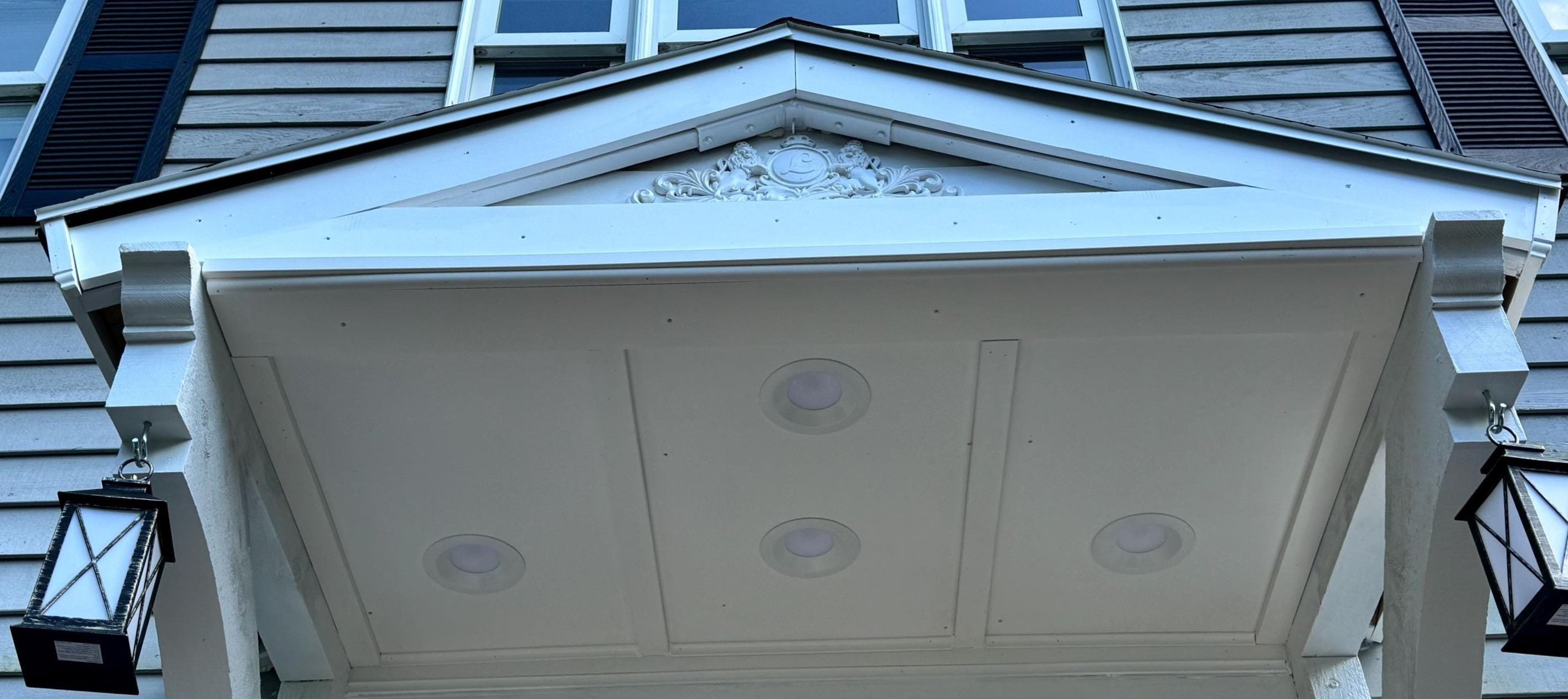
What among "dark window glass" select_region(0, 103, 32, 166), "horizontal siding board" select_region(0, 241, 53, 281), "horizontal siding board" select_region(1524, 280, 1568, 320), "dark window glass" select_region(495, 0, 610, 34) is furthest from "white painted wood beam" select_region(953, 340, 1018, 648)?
"dark window glass" select_region(0, 103, 32, 166)

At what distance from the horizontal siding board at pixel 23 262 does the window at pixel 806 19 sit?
1.74m

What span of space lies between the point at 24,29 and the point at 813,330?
4.57m

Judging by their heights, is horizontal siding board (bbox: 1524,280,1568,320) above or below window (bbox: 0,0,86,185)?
below

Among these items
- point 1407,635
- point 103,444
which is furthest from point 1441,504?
point 103,444

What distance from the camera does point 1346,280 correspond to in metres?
3.23

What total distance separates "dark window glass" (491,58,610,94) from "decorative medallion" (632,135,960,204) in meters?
2.29

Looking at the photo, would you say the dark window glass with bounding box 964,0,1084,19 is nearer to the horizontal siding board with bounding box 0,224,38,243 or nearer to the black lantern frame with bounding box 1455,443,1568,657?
the black lantern frame with bounding box 1455,443,1568,657

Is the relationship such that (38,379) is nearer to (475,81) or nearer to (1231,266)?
(475,81)

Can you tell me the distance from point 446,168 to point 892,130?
118 cm

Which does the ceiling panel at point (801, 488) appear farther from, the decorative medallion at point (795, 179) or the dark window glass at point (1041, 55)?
the dark window glass at point (1041, 55)

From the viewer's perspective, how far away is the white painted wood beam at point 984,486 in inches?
137

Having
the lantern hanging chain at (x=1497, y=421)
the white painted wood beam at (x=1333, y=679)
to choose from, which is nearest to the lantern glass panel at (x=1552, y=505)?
the lantern hanging chain at (x=1497, y=421)

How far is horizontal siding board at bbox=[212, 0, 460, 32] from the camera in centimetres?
574

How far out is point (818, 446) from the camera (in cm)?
370
